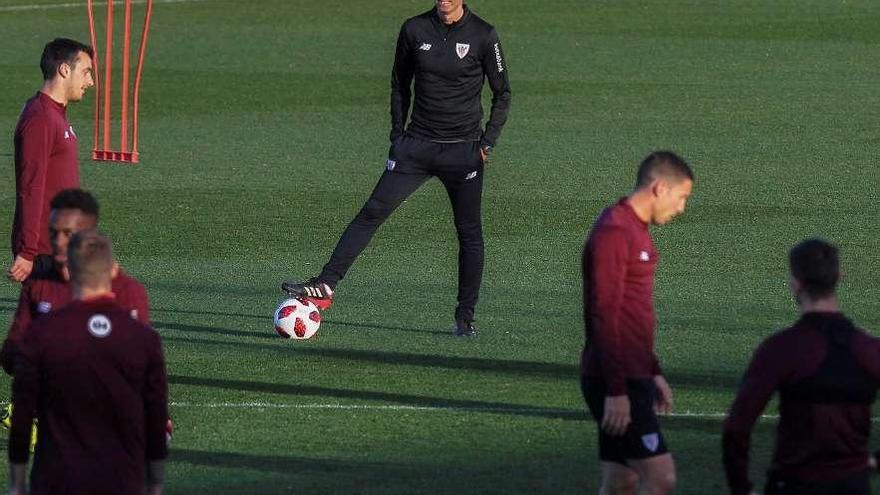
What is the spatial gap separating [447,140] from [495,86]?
53 centimetres

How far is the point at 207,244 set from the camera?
1744cm

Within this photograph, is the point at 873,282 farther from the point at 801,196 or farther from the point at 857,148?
the point at 857,148

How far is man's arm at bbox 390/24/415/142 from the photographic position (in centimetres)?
1343

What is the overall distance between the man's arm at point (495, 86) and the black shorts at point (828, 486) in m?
6.96

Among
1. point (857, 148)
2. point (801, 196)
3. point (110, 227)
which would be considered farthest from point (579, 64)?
point (110, 227)

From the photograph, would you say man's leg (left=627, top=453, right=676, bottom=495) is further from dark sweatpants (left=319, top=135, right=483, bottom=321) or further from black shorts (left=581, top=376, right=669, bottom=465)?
dark sweatpants (left=319, top=135, right=483, bottom=321)

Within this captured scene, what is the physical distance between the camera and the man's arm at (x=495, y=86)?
1330 cm

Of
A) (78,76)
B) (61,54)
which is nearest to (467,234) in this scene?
(78,76)

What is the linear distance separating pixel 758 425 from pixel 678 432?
494 millimetres

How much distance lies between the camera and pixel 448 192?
13227 mm

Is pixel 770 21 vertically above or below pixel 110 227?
above

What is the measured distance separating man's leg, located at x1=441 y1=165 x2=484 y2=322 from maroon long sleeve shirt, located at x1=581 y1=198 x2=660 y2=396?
543 centimetres

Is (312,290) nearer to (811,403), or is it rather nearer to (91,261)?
(91,261)

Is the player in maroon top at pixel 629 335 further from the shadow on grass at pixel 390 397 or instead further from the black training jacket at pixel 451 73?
the black training jacket at pixel 451 73
